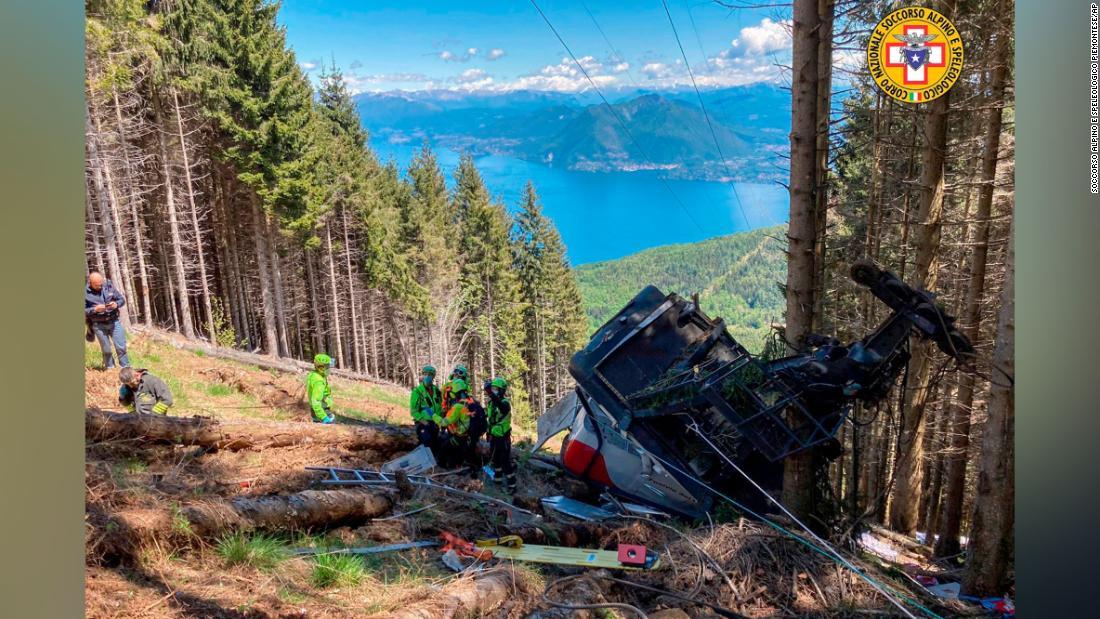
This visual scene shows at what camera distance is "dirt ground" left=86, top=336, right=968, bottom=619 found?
4.05m

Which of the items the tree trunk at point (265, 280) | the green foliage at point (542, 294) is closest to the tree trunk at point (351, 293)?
the tree trunk at point (265, 280)

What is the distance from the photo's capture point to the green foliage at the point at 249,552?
447 centimetres

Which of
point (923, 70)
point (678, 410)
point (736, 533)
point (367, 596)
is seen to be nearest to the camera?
point (367, 596)

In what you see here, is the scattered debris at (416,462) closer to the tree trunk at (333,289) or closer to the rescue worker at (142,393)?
the rescue worker at (142,393)

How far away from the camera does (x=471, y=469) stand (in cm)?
858

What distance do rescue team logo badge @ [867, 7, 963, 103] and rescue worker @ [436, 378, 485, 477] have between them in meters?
5.82

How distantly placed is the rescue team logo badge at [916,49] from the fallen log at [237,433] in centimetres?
695

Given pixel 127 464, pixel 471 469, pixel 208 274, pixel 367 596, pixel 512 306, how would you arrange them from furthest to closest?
1. pixel 512 306
2. pixel 208 274
3. pixel 471 469
4. pixel 127 464
5. pixel 367 596

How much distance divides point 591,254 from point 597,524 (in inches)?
667

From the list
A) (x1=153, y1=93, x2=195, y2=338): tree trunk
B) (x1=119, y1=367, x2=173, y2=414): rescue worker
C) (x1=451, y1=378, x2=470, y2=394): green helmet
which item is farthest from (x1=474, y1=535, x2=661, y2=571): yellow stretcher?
(x1=153, y1=93, x2=195, y2=338): tree trunk

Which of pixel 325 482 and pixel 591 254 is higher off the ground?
pixel 591 254

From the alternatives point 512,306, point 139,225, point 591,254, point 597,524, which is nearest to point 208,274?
point 139,225

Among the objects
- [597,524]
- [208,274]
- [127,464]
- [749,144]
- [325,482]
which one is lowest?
[597,524]

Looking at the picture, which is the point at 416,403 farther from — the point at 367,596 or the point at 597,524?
the point at 367,596
